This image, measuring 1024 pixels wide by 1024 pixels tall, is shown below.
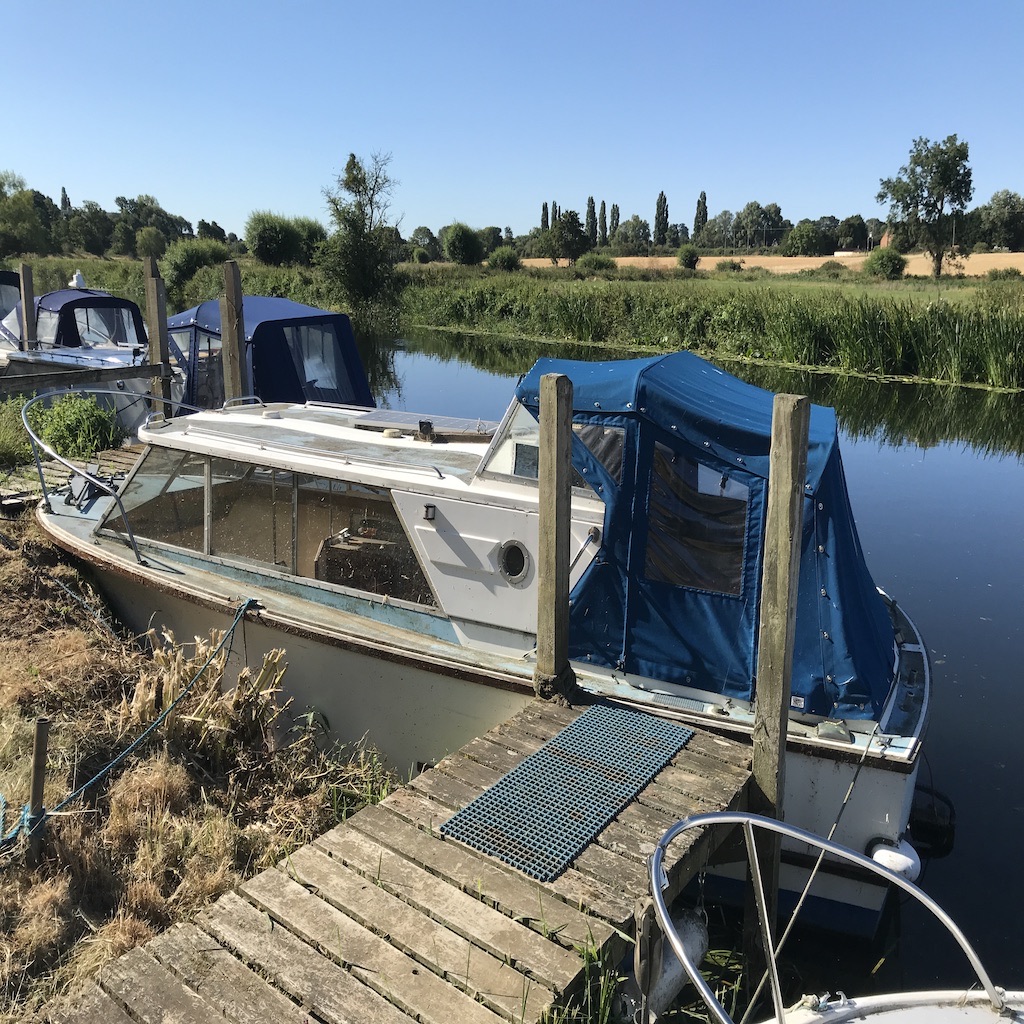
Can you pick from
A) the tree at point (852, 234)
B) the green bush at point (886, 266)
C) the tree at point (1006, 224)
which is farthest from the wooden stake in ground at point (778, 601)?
the tree at point (852, 234)

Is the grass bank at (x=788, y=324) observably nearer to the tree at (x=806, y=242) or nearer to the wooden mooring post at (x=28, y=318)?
the wooden mooring post at (x=28, y=318)

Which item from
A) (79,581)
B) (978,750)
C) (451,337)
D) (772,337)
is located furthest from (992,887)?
(451,337)

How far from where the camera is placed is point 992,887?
5.63m

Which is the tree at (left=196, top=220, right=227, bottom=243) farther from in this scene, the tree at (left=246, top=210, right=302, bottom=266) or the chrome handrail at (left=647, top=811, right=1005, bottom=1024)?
the chrome handrail at (left=647, top=811, right=1005, bottom=1024)

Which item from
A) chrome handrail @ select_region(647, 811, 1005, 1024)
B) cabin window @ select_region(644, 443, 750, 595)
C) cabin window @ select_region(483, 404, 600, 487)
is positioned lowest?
chrome handrail @ select_region(647, 811, 1005, 1024)

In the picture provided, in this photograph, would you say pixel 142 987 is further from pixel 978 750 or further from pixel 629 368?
pixel 978 750

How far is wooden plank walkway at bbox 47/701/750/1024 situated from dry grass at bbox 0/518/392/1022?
88 centimetres

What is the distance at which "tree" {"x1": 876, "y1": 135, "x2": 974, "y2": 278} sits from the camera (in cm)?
6156

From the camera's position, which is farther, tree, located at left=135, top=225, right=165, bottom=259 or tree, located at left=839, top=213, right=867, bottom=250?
tree, located at left=839, top=213, right=867, bottom=250

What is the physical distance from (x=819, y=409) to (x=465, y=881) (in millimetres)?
3778

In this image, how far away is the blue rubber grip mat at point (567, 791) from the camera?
4.07 m

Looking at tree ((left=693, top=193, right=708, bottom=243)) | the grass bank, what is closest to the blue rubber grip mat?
the grass bank

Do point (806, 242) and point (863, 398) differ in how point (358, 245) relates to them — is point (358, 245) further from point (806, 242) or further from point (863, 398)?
point (806, 242)

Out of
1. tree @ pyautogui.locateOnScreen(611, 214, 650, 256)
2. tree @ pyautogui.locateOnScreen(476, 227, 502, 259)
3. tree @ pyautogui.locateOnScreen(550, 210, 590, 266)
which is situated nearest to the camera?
tree @ pyautogui.locateOnScreen(550, 210, 590, 266)
